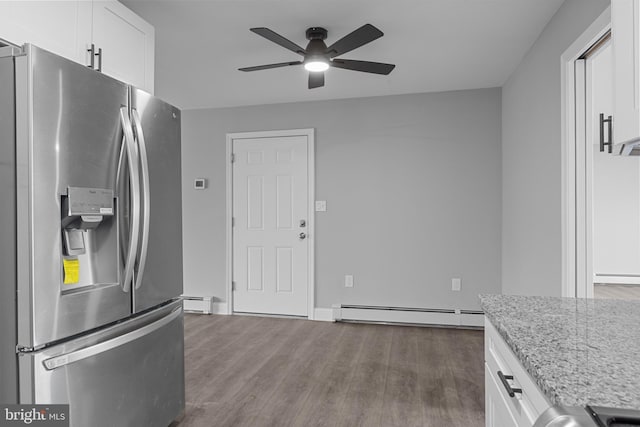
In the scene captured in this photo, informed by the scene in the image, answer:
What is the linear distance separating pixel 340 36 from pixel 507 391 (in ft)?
8.35

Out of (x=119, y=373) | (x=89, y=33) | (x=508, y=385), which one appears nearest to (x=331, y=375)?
(x=119, y=373)

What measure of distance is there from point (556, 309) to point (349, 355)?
2271 millimetres

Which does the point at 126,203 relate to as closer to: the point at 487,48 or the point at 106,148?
the point at 106,148

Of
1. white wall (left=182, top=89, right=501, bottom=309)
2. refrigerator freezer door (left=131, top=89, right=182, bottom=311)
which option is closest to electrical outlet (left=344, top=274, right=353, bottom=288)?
white wall (left=182, top=89, right=501, bottom=309)

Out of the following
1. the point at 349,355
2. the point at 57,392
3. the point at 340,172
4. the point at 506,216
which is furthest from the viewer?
the point at 340,172

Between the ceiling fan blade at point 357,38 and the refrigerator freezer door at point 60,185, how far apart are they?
130 cm

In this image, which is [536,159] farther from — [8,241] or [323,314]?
[8,241]

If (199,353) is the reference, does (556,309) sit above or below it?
above

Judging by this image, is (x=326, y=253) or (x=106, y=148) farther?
(x=326, y=253)

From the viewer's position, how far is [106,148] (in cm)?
160

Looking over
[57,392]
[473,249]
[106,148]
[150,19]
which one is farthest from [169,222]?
[473,249]

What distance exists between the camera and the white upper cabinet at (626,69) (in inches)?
39.8

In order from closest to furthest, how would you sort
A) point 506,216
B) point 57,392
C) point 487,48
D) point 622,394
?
point 622,394 < point 57,392 < point 487,48 < point 506,216

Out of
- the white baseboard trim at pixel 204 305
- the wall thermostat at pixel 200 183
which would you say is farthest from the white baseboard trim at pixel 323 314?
the wall thermostat at pixel 200 183
